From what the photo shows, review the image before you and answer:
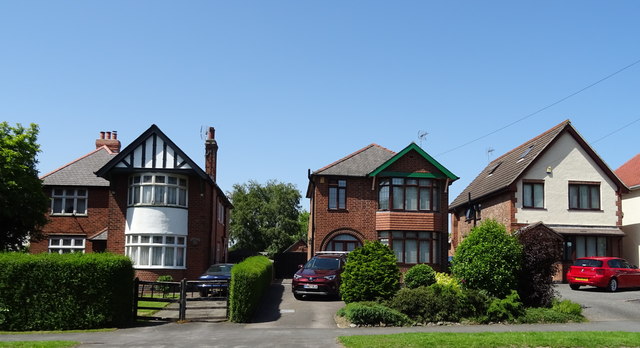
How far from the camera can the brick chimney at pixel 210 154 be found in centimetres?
3244

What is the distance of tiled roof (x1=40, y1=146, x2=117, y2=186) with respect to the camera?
3167 centimetres

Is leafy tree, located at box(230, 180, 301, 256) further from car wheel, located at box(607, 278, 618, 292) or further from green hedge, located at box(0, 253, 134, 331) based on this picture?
green hedge, located at box(0, 253, 134, 331)

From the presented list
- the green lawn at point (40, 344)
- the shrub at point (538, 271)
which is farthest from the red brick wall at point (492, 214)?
the green lawn at point (40, 344)

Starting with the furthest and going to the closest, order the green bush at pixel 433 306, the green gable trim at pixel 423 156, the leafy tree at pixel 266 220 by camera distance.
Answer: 1. the leafy tree at pixel 266 220
2. the green gable trim at pixel 423 156
3. the green bush at pixel 433 306

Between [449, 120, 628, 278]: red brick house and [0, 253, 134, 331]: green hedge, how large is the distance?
69.6 feet

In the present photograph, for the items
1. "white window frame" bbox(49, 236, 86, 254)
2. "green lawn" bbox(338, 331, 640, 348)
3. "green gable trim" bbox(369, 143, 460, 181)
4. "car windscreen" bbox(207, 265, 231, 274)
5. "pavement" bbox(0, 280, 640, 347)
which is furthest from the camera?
"white window frame" bbox(49, 236, 86, 254)

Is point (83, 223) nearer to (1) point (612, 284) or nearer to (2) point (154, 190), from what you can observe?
(2) point (154, 190)

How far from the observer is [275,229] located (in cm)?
6681

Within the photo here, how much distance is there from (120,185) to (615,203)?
2595cm

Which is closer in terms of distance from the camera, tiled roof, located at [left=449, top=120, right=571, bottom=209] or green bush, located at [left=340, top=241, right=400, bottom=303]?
green bush, located at [left=340, top=241, right=400, bottom=303]

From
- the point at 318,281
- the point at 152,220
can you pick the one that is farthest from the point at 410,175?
the point at 152,220

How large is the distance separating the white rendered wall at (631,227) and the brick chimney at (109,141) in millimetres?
30786

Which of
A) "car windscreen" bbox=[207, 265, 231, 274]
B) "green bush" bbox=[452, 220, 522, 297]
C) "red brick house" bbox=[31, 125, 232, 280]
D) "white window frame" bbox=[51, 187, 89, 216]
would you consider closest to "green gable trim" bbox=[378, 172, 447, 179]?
"red brick house" bbox=[31, 125, 232, 280]

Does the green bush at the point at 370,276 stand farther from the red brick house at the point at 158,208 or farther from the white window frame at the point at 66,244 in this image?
the white window frame at the point at 66,244
